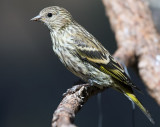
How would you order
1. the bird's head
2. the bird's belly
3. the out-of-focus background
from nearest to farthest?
the bird's belly → the bird's head → the out-of-focus background

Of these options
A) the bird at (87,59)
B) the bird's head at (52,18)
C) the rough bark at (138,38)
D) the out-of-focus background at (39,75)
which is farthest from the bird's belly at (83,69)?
the out-of-focus background at (39,75)

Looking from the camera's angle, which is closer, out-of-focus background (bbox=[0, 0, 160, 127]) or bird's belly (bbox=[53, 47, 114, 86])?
bird's belly (bbox=[53, 47, 114, 86])

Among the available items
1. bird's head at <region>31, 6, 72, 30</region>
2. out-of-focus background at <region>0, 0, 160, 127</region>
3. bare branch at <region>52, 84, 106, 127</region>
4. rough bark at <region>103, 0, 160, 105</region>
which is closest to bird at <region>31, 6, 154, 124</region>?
bird's head at <region>31, 6, 72, 30</region>

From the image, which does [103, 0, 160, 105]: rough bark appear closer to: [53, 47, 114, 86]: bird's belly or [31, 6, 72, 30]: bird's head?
[53, 47, 114, 86]: bird's belly

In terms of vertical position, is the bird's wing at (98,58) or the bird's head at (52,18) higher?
the bird's head at (52,18)

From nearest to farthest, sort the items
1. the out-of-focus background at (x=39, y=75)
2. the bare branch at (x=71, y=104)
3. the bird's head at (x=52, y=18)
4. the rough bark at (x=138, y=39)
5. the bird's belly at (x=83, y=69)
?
the bare branch at (x=71, y=104) → the bird's belly at (x=83, y=69) → the bird's head at (x=52, y=18) → the rough bark at (x=138, y=39) → the out-of-focus background at (x=39, y=75)

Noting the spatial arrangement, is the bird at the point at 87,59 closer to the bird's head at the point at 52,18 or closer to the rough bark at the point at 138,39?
the bird's head at the point at 52,18

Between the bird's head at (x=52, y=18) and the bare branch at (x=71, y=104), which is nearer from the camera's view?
the bare branch at (x=71, y=104)
